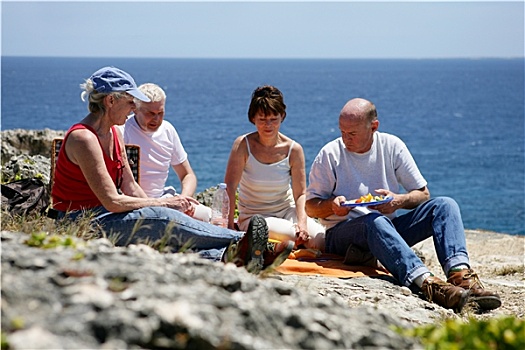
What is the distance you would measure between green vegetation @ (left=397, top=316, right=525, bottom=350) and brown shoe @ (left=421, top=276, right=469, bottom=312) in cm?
265

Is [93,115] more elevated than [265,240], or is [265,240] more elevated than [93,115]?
[93,115]

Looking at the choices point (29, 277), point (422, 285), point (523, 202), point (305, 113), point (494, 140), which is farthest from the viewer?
point (305, 113)

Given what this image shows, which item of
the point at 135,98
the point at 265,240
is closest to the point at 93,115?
the point at 135,98

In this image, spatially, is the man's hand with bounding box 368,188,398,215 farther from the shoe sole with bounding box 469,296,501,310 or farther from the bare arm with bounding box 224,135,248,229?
the bare arm with bounding box 224,135,248,229

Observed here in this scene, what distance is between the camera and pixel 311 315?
3.55m

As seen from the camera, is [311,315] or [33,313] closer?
[33,313]

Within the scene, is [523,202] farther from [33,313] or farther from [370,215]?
[33,313]

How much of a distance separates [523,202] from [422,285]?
2737 centimetres

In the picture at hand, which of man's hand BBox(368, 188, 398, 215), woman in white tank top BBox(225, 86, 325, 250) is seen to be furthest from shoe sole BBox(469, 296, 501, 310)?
woman in white tank top BBox(225, 86, 325, 250)

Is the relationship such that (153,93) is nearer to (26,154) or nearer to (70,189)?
(70,189)

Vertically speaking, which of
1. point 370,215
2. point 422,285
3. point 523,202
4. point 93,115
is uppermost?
point 93,115

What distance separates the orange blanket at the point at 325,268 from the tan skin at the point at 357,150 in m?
0.43

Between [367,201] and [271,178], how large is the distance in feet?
3.95

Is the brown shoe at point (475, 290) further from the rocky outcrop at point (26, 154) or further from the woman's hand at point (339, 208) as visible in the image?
the rocky outcrop at point (26, 154)
